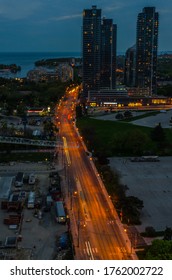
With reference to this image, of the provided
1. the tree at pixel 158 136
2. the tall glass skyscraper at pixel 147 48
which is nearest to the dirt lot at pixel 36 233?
the tree at pixel 158 136

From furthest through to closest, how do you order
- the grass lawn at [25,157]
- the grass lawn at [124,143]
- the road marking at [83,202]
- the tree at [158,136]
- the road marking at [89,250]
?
the tree at [158,136] < the grass lawn at [124,143] < the grass lawn at [25,157] < the road marking at [83,202] < the road marking at [89,250]

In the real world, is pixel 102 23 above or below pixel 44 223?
above

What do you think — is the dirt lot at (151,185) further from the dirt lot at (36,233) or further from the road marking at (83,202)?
the dirt lot at (36,233)

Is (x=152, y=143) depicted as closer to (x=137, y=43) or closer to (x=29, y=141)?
(x=29, y=141)

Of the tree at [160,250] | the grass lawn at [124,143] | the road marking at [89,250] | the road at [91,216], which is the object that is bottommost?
the road marking at [89,250]

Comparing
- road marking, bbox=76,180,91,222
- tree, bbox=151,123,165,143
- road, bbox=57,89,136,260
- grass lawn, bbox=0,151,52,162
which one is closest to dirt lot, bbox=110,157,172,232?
road, bbox=57,89,136,260

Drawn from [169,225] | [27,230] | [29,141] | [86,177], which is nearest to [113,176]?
[86,177]

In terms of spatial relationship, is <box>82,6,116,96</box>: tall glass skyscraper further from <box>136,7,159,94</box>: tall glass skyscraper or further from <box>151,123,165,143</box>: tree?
<box>151,123,165,143</box>: tree
